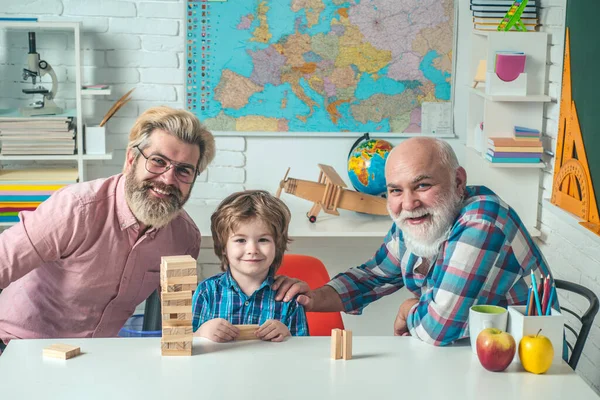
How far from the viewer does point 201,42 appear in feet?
12.6

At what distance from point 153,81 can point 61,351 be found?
2.23 meters

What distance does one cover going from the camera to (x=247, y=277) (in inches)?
89.0

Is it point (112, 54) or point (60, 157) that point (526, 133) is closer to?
point (112, 54)

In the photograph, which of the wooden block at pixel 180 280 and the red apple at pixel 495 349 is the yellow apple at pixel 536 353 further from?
the wooden block at pixel 180 280

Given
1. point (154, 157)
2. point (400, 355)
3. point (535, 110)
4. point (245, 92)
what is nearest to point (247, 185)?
point (245, 92)

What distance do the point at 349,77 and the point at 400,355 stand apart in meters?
2.22

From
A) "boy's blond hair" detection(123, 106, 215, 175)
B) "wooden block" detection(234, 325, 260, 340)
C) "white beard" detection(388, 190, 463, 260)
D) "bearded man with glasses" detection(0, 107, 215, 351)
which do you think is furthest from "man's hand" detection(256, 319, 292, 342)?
"boy's blond hair" detection(123, 106, 215, 175)

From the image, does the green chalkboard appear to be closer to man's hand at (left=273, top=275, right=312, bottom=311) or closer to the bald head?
the bald head

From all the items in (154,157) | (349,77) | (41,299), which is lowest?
(41,299)

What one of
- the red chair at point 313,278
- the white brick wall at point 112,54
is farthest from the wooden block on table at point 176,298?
the white brick wall at point 112,54

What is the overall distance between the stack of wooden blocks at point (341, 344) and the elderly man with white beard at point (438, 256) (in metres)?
0.23

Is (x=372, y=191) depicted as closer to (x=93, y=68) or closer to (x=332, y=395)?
(x=93, y=68)

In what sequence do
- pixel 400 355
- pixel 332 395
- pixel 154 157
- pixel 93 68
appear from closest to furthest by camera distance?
pixel 332 395
pixel 400 355
pixel 154 157
pixel 93 68

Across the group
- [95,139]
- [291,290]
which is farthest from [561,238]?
[95,139]
